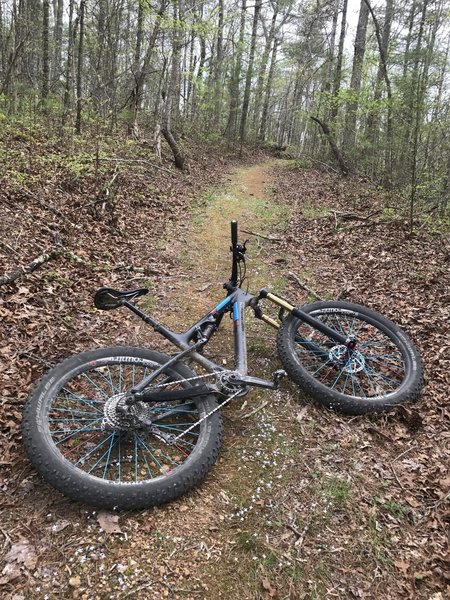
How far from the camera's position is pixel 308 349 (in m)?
4.50

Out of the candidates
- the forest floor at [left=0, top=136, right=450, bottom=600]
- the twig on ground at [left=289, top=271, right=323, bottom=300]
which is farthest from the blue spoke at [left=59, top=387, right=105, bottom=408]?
the twig on ground at [left=289, top=271, right=323, bottom=300]

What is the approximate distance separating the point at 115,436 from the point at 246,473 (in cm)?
106

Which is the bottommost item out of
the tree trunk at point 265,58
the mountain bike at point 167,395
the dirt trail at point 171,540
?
the dirt trail at point 171,540

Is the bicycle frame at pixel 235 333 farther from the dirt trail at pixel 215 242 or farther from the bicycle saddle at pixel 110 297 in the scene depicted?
the dirt trail at pixel 215 242

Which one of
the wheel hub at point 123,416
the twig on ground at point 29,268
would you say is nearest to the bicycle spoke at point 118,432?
the wheel hub at point 123,416

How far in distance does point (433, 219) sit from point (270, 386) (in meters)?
6.93

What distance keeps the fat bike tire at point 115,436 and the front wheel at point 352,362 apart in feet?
3.87

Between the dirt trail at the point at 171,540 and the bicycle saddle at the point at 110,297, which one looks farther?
the bicycle saddle at the point at 110,297

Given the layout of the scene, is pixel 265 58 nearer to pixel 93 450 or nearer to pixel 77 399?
pixel 77 399

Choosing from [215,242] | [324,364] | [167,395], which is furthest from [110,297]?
[215,242]

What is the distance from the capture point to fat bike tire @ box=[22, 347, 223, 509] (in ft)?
8.84

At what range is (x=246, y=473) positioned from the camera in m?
3.20

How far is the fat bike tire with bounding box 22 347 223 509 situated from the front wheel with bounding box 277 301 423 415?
3.87 feet

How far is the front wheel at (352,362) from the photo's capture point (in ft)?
12.8
